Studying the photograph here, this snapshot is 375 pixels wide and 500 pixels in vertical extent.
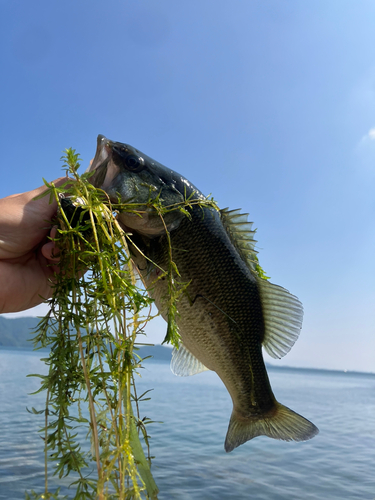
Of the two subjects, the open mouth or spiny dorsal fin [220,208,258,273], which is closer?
the open mouth

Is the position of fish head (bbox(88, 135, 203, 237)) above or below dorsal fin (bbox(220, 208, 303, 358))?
above

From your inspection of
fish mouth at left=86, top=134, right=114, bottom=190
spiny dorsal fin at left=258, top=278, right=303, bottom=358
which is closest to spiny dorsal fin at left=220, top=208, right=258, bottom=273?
spiny dorsal fin at left=258, top=278, right=303, bottom=358

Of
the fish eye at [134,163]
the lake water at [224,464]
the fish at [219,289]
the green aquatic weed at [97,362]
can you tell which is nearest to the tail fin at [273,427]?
the fish at [219,289]

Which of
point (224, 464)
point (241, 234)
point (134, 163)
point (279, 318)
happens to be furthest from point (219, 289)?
point (224, 464)

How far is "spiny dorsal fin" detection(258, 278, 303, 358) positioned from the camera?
9.97ft

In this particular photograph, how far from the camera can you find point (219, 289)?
9.04 feet

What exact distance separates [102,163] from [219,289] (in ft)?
4.19

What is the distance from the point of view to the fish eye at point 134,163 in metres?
2.72

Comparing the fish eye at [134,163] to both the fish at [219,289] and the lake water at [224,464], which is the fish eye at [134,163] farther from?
the lake water at [224,464]

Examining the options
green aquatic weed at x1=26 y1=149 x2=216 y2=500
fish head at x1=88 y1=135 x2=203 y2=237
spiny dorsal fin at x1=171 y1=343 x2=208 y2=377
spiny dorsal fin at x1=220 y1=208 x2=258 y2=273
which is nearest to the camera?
green aquatic weed at x1=26 y1=149 x2=216 y2=500

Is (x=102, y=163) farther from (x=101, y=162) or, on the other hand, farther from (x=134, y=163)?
(x=134, y=163)

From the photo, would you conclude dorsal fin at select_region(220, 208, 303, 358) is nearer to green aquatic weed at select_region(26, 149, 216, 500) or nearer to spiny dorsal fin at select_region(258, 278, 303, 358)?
spiny dorsal fin at select_region(258, 278, 303, 358)

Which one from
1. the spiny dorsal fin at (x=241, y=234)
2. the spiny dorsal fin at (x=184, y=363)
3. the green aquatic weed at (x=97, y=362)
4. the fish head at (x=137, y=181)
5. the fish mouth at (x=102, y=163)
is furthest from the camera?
the spiny dorsal fin at (x=184, y=363)

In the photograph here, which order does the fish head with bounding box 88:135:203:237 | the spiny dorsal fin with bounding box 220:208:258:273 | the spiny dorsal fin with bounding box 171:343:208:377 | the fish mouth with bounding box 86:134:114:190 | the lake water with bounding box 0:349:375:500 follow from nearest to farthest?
the fish head with bounding box 88:135:203:237 < the fish mouth with bounding box 86:134:114:190 < the spiny dorsal fin with bounding box 220:208:258:273 < the spiny dorsal fin with bounding box 171:343:208:377 < the lake water with bounding box 0:349:375:500
